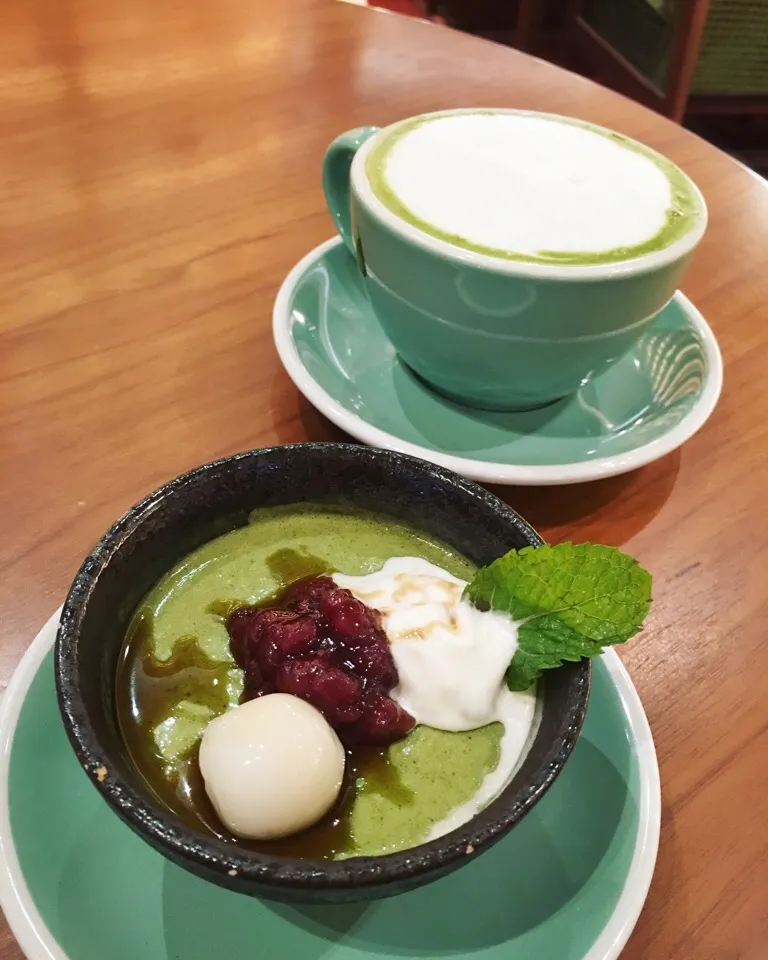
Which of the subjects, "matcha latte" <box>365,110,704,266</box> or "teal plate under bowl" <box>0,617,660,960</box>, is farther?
"matcha latte" <box>365,110,704,266</box>

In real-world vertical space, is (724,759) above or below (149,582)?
below

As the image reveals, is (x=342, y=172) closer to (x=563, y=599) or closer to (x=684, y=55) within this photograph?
(x=563, y=599)

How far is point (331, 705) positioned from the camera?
28.8 inches

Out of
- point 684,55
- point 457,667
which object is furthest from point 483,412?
point 684,55

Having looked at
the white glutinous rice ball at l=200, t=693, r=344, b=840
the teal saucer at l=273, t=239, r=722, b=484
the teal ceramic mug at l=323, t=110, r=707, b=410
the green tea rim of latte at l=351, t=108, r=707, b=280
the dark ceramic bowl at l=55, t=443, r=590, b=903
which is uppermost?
the green tea rim of latte at l=351, t=108, r=707, b=280

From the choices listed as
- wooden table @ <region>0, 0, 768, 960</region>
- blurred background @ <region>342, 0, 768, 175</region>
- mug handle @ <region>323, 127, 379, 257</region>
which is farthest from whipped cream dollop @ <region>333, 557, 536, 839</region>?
blurred background @ <region>342, 0, 768, 175</region>

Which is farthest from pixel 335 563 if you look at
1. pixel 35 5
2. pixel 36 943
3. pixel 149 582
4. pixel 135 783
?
pixel 35 5

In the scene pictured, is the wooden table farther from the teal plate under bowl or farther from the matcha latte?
the matcha latte

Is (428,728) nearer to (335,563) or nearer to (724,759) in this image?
(335,563)

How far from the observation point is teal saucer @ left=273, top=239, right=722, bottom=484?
1096 mm

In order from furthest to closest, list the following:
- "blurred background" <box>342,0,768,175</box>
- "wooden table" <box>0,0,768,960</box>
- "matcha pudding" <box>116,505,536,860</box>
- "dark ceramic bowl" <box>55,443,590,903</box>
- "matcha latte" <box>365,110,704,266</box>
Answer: "blurred background" <box>342,0,768,175</box> < "matcha latte" <box>365,110,704,266</box> < "wooden table" <box>0,0,768,960</box> < "matcha pudding" <box>116,505,536,860</box> < "dark ceramic bowl" <box>55,443,590,903</box>

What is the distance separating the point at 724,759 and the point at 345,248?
3.16 ft

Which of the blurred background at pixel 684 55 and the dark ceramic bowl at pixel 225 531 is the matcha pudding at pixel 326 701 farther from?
the blurred background at pixel 684 55

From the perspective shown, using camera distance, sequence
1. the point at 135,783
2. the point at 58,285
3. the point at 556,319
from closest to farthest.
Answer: the point at 135,783 → the point at 556,319 → the point at 58,285
